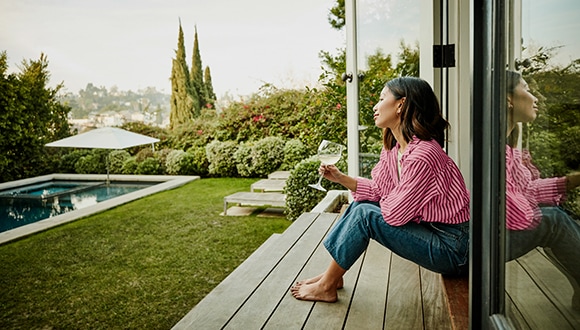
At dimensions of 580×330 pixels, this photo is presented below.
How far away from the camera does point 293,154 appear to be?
863cm

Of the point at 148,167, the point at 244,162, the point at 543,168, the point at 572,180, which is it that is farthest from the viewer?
the point at 148,167

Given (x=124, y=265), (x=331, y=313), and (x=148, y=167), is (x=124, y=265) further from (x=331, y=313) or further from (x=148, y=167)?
(x=148, y=167)

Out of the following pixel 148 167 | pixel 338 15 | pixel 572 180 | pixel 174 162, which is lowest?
pixel 148 167

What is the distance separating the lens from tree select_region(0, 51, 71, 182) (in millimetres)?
9641

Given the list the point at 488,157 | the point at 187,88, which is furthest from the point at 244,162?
the point at 488,157

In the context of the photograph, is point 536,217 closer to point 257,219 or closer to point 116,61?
point 257,219

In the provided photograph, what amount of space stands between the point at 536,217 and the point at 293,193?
4.74 metres

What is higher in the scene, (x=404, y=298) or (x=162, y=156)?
(x=162, y=156)

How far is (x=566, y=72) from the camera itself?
60 cm

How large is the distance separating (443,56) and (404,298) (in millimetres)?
1373

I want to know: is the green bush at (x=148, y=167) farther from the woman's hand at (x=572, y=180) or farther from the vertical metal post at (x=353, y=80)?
the woman's hand at (x=572, y=180)

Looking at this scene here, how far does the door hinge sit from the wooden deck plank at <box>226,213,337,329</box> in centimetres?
120

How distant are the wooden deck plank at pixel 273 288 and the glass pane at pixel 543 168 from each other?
3.24 feet

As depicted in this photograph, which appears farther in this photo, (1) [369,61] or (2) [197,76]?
(2) [197,76]
